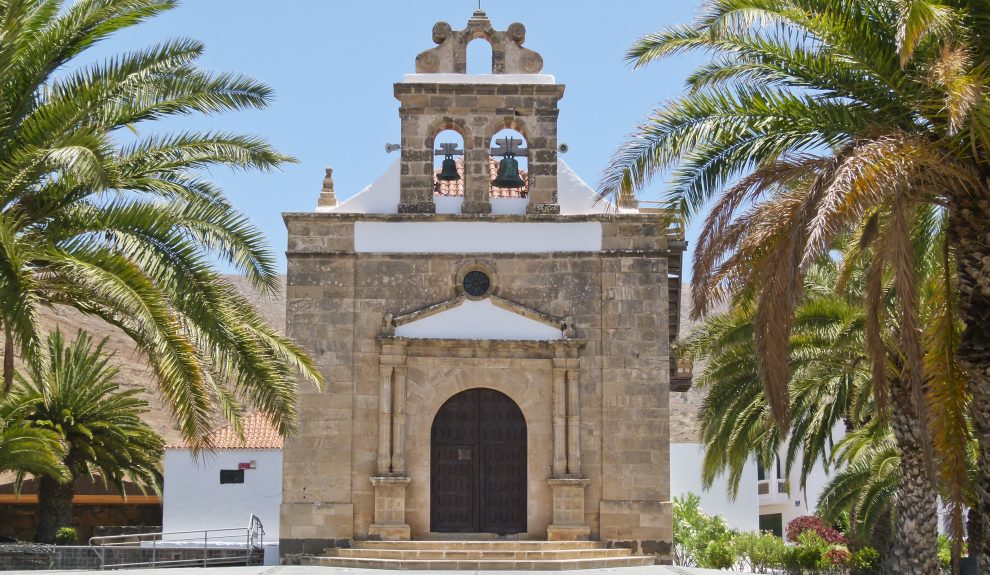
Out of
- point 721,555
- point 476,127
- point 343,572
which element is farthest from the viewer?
point 721,555

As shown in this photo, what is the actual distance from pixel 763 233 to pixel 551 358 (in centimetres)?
904

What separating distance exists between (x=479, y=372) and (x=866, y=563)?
9.41 metres

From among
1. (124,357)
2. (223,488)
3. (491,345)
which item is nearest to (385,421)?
(491,345)

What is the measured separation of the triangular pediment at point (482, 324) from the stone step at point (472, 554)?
3281mm

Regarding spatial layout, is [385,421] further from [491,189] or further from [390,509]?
[491,189]

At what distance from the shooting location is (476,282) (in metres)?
21.2

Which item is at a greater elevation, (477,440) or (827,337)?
(827,337)

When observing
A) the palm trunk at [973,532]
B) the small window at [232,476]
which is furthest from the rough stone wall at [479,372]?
the small window at [232,476]

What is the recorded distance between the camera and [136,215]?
498 inches

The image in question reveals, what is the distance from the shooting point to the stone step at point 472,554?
19469mm

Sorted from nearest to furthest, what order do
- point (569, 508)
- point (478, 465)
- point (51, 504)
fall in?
point (569, 508) → point (478, 465) → point (51, 504)

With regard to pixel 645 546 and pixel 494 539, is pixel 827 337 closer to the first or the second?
pixel 645 546

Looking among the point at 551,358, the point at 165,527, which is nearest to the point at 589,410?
the point at 551,358

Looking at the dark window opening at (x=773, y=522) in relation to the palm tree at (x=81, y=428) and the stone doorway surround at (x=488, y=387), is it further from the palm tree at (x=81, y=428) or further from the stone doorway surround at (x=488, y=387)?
the stone doorway surround at (x=488, y=387)
